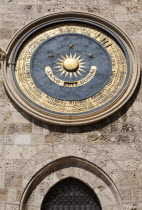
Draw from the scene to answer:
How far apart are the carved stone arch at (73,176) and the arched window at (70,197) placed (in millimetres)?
180

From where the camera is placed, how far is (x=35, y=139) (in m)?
7.98

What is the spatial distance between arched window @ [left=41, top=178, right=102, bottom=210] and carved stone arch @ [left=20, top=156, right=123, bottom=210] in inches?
7.1

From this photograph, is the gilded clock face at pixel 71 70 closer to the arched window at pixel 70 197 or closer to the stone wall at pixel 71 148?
the stone wall at pixel 71 148

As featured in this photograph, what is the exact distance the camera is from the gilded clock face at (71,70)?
327 inches

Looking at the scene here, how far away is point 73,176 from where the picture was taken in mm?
7703

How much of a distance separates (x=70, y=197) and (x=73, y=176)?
1.55 feet

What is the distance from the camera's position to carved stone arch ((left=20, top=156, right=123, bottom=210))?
743cm

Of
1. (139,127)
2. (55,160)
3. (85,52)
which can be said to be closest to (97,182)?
(55,160)

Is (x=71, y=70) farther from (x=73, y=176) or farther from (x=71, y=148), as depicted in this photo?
(x=73, y=176)

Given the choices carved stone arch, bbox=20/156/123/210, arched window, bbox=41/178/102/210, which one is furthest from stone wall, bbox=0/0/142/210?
arched window, bbox=41/178/102/210

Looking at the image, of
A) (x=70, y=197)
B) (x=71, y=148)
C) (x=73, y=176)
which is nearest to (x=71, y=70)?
(x=71, y=148)

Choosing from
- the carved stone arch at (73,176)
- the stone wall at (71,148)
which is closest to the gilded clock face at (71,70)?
the stone wall at (71,148)

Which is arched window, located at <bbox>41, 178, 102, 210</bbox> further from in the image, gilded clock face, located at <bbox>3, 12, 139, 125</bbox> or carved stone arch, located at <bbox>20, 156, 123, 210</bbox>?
gilded clock face, located at <bbox>3, 12, 139, 125</bbox>

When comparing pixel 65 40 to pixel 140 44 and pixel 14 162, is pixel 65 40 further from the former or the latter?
pixel 14 162
